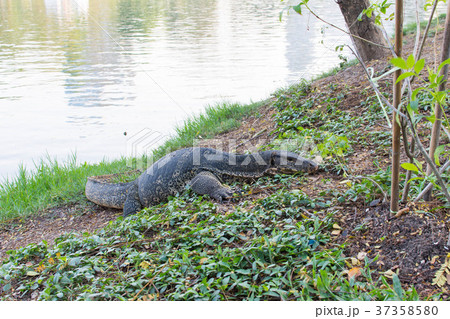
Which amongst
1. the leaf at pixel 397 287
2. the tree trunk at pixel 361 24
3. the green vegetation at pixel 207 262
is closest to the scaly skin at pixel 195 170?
the green vegetation at pixel 207 262

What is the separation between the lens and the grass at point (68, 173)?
20.8 feet

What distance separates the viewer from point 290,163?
5207 millimetres

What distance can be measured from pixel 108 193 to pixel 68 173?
181 cm

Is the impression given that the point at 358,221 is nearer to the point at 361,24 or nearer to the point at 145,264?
the point at 145,264

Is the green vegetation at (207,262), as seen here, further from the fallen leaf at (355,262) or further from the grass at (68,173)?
the grass at (68,173)

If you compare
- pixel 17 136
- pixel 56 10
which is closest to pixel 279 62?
pixel 17 136

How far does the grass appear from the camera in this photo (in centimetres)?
633

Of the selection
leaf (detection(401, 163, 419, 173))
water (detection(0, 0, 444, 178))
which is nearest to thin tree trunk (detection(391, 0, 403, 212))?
leaf (detection(401, 163, 419, 173))

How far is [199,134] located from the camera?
8414 millimetres

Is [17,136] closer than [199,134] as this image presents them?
No

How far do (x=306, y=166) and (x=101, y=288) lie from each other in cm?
277

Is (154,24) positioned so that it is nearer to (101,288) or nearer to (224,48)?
(224,48)

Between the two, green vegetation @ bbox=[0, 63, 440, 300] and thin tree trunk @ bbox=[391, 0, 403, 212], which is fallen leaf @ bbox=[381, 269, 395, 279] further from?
thin tree trunk @ bbox=[391, 0, 403, 212]

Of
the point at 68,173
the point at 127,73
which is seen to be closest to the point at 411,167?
the point at 68,173
